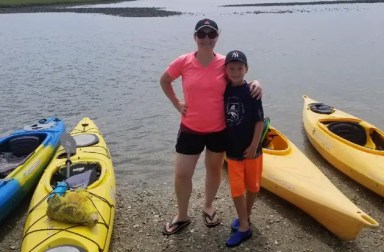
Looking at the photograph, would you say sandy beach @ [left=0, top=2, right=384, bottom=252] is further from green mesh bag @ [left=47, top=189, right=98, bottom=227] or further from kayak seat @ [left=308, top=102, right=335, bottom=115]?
Answer: kayak seat @ [left=308, top=102, right=335, bottom=115]

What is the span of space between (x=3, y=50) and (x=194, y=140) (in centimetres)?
2220

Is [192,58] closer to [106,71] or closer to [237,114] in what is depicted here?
[237,114]

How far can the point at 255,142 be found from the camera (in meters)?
4.14

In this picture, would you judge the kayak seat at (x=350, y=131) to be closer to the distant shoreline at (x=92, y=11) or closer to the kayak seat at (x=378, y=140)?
the kayak seat at (x=378, y=140)

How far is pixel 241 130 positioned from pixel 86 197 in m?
1.91

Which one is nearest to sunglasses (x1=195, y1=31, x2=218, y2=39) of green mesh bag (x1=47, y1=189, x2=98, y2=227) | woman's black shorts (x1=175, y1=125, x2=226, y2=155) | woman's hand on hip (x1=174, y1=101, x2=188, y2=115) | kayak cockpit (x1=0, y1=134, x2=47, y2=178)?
woman's hand on hip (x1=174, y1=101, x2=188, y2=115)

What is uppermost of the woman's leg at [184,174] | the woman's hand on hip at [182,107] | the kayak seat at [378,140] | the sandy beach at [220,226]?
the woman's hand on hip at [182,107]

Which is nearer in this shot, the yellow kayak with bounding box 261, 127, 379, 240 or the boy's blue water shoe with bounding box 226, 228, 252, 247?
the yellow kayak with bounding box 261, 127, 379, 240

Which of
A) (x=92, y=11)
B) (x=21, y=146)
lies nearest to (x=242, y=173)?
(x=21, y=146)

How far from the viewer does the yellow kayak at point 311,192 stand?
4527 mm

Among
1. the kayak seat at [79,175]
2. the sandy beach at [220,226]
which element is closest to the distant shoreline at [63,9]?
the kayak seat at [79,175]

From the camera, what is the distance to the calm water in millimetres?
10016

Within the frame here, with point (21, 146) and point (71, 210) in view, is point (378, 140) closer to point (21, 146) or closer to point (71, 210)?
point (71, 210)

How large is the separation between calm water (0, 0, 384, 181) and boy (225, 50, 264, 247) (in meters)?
3.28
